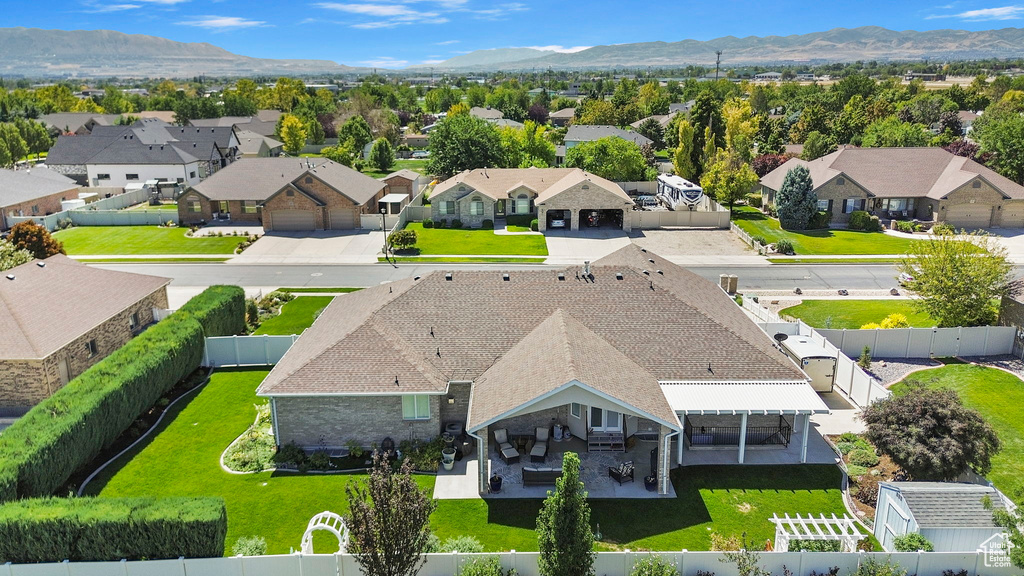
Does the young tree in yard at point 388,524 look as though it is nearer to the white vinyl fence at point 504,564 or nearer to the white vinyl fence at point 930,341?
the white vinyl fence at point 504,564

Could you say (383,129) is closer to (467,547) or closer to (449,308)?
(449,308)

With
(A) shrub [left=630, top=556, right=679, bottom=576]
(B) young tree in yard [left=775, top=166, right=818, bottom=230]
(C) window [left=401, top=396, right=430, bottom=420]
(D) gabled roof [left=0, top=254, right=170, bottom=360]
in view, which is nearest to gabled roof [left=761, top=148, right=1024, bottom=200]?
(B) young tree in yard [left=775, top=166, right=818, bottom=230]

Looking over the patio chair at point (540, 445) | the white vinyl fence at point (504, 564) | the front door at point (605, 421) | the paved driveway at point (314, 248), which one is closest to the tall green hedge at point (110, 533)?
the white vinyl fence at point (504, 564)

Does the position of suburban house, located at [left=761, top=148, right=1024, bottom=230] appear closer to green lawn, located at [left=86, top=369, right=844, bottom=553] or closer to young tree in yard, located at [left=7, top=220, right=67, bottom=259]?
green lawn, located at [left=86, top=369, right=844, bottom=553]

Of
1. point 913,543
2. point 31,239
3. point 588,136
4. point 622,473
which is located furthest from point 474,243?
point 588,136

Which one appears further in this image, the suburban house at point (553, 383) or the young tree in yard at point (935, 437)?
the suburban house at point (553, 383)

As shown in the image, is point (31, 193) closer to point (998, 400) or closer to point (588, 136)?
point (588, 136)

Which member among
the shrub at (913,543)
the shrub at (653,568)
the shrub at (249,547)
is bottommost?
the shrub at (249,547)

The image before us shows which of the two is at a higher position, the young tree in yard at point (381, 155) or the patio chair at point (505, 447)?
the young tree in yard at point (381, 155)

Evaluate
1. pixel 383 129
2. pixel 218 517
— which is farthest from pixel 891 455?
pixel 383 129
